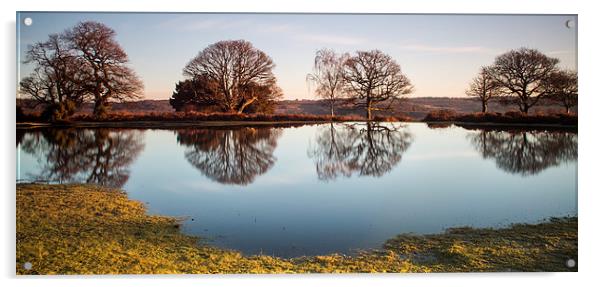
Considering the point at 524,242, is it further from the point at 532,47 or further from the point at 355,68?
the point at 355,68

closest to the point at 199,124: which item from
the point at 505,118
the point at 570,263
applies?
the point at 505,118

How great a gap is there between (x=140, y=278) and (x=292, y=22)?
132 inches

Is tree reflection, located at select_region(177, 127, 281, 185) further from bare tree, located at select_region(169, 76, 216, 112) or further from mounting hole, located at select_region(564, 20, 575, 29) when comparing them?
mounting hole, located at select_region(564, 20, 575, 29)

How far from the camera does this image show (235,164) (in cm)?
638

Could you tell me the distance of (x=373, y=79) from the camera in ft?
19.8

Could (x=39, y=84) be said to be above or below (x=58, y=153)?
above

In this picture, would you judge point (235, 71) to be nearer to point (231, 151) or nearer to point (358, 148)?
point (231, 151)

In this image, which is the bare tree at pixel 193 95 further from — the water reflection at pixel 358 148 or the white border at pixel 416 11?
the water reflection at pixel 358 148

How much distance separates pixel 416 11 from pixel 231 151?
10.6 ft

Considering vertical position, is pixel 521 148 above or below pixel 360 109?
below

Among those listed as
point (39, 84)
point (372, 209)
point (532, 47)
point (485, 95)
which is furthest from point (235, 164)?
point (532, 47)

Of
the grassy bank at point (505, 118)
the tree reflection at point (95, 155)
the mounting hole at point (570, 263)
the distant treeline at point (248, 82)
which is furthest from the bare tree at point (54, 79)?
the mounting hole at point (570, 263)

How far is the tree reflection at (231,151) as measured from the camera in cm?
624

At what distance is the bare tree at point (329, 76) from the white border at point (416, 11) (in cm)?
72
